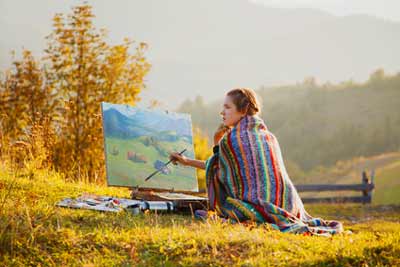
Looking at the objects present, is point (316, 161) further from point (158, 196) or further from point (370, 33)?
point (370, 33)

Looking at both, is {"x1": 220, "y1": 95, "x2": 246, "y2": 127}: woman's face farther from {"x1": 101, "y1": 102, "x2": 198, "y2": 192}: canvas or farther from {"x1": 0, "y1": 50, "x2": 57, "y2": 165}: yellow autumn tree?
{"x1": 0, "y1": 50, "x2": 57, "y2": 165}: yellow autumn tree

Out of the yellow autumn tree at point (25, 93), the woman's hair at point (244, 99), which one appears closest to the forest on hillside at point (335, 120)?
the yellow autumn tree at point (25, 93)

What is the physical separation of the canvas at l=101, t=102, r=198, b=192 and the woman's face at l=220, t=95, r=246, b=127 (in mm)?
1831

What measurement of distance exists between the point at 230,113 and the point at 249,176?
670 millimetres

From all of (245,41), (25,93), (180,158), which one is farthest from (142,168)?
(245,41)

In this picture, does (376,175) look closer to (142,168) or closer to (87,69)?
(87,69)

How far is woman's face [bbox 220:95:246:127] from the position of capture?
6258 mm

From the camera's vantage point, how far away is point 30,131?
10062mm

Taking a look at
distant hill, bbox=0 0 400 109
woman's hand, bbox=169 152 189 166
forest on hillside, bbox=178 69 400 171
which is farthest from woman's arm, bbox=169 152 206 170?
distant hill, bbox=0 0 400 109

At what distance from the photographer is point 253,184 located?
6098 mm

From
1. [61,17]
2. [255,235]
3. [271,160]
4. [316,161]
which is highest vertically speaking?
[61,17]

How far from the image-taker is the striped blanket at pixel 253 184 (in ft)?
19.5

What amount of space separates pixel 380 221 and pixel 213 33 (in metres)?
86.9

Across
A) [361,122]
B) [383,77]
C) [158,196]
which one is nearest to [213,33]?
[383,77]
